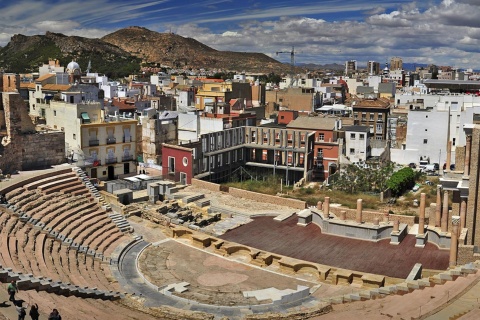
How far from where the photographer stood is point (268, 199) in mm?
47562

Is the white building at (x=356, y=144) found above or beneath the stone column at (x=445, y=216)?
above

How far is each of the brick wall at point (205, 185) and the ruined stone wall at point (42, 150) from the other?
532 inches

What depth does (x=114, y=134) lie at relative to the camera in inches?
2140

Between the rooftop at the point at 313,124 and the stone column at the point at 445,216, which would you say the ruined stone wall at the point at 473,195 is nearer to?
the stone column at the point at 445,216

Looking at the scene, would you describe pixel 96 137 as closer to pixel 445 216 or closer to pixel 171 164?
pixel 171 164

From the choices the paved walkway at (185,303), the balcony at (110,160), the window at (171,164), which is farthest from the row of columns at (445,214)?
the balcony at (110,160)

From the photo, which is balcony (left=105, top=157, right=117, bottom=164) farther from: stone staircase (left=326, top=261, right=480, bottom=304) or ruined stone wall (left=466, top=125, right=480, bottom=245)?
ruined stone wall (left=466, top=125, right=480, bottom=245)

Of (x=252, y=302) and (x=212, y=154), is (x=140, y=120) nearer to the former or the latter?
(x=212, y=154)

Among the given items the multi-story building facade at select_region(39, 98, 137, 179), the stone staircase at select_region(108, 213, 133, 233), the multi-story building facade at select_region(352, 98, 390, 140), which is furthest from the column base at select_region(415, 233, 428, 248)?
the multi-story building facade at select_region(352, 98, 390, 140)

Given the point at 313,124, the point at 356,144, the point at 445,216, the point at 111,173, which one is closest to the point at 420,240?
the point at 445,216

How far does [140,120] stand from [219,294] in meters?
41.0

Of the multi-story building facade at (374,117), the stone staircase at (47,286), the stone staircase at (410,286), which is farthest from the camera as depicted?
the multi-story building facade at (374,117)

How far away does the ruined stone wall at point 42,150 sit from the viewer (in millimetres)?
42000

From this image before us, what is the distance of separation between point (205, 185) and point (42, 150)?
52.8 ft
